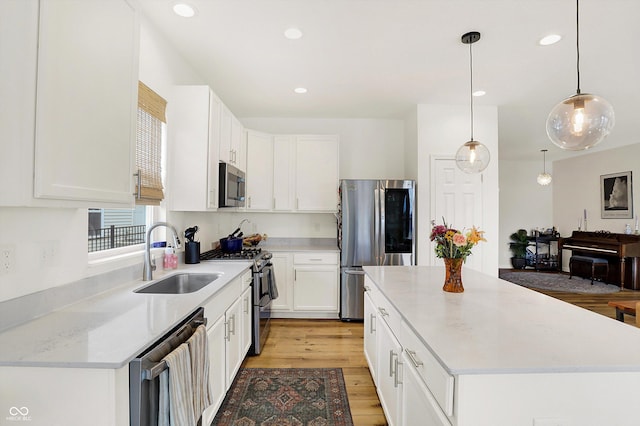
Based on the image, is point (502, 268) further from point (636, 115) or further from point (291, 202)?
point (291, 202)

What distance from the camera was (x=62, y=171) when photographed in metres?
1.10

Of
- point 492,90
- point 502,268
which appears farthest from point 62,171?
point 502,268

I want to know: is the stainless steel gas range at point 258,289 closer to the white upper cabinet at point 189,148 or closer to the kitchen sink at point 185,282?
the kitchen sink at point 185,282

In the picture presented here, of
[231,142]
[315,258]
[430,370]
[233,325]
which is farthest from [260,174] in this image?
[430,370]

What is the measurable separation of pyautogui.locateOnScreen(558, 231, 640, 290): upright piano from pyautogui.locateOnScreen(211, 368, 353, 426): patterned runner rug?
6.36m

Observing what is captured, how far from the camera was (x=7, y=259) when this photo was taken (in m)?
1.25

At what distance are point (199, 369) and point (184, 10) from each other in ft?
7.49

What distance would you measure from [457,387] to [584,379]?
41 cm

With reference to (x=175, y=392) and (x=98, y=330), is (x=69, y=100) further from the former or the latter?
(x=175, y=392)

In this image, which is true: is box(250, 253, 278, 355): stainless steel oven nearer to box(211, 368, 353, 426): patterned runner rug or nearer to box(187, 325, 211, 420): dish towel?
box(211, 368, 353, 426): patterned runner rug

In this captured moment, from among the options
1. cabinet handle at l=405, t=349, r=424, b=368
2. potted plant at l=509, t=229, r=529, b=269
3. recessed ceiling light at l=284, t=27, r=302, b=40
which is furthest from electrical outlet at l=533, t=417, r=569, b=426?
potted plant at l=509, t=229, r=529, b=269

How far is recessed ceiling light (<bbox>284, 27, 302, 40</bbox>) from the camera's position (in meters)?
2.36

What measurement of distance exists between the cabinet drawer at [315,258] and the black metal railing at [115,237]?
1.94 meters

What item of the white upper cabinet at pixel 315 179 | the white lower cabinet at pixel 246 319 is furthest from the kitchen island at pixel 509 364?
the white upper cabinet at pixel 315 179
